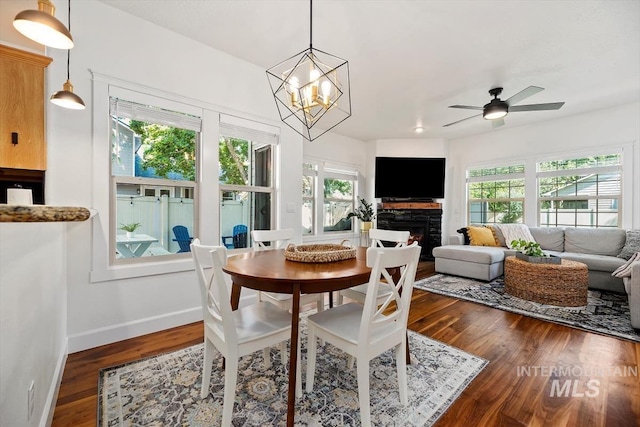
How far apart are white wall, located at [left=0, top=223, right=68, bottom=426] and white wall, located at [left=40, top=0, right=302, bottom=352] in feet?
1.72

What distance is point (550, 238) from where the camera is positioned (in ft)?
14.5

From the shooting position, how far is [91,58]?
209 cm

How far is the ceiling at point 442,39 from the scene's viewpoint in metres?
2.18

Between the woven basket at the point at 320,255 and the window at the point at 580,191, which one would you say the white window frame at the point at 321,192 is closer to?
the woven basket at the point at 320,255

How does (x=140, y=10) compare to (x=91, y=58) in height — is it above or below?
above

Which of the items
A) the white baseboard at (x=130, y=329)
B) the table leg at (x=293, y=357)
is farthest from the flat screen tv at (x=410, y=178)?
the table leg at (x=293, y=357)

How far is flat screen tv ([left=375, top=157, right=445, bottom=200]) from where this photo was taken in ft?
19.2

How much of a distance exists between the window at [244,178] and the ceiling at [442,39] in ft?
2.66

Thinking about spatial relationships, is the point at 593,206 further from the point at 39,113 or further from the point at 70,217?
the point at 39,113

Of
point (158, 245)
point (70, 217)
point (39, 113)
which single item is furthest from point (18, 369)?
point (39, 113)

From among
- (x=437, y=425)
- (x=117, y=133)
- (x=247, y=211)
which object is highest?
(x=117, y=133)

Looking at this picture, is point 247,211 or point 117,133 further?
point 247,211

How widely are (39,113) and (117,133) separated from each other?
46 centimetres

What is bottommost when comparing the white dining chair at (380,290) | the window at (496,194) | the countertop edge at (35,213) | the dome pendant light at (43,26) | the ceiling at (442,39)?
the white dining chair at (380,290)
